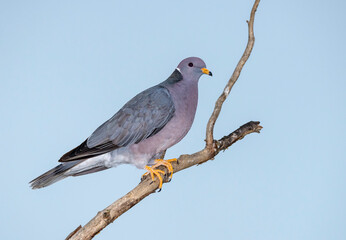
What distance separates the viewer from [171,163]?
3537 mm

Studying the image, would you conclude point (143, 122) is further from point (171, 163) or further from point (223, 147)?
Answer: point (223, 147)

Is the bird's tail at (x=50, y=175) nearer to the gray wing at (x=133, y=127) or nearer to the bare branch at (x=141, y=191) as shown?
the gray wing at (x=133, y=127)

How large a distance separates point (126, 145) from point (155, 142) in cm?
24

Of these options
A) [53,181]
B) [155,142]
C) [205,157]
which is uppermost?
[53,181]

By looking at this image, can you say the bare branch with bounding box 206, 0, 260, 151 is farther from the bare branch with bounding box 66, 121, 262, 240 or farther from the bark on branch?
the bare branch with bounding box 66, 121, 262, 240

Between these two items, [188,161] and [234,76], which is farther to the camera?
[188,161]

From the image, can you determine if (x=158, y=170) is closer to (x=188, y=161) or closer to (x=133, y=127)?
(x=188, y=161)

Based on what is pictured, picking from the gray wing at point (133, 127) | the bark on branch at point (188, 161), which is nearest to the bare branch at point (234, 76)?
the bark on branch at point (188, 161)

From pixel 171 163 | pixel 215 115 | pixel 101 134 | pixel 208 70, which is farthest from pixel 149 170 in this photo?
pixel 208 70

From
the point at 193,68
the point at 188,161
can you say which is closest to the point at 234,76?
the point at 193,68

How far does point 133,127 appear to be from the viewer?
3371 mm

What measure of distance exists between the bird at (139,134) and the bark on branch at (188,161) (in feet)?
0.44

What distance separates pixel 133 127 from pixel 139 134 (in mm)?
77

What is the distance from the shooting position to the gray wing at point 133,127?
10.9 feet
